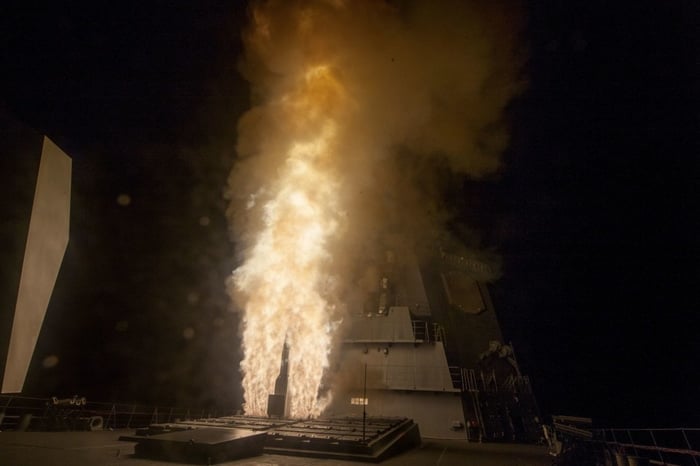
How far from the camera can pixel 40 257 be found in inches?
479

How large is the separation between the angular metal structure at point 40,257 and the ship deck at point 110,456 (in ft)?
7.50

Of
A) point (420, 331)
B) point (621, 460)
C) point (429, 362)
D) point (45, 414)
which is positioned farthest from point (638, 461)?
point (45, 414)

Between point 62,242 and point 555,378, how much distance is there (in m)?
62.1

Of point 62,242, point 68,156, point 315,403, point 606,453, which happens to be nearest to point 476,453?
point 606,453

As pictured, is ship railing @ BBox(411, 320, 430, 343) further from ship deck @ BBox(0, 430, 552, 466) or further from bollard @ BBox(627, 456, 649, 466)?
bollard @ BBox(627, 456, 649, 466)

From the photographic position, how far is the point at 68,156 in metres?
13.0

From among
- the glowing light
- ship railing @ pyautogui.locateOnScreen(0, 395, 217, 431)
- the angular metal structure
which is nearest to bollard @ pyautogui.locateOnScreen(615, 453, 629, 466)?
the glowing light

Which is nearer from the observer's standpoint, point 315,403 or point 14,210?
point 14,210

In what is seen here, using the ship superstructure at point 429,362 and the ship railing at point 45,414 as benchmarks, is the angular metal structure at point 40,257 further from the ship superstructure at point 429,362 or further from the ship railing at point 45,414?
the ship superstructure at point 429,362

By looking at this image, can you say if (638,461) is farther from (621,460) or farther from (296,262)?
(296,262)

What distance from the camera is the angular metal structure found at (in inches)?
456

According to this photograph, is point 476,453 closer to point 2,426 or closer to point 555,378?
point 2,426

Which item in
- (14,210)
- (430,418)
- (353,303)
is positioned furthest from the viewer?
(353,303)

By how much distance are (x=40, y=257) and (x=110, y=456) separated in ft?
23.6
